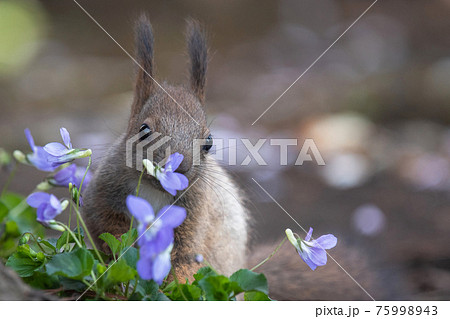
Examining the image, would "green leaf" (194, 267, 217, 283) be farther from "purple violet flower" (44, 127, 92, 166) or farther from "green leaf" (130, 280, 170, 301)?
"purple violet flower" (44, 127, 92, 166)

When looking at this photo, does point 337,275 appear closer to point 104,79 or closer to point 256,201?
point 256,201

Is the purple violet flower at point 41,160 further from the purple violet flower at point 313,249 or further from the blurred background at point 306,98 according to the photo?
the blurred background at point 306,98

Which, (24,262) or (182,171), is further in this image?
(182,171)

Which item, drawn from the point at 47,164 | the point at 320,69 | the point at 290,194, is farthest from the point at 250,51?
the point at 47,164

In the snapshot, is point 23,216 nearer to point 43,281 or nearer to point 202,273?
point 43,281

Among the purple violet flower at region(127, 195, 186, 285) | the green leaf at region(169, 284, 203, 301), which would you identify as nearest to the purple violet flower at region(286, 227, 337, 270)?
the green leaf at region(169, 284, 203, 301)

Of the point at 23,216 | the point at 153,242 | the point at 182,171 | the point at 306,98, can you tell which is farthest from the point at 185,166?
the point at 306,98

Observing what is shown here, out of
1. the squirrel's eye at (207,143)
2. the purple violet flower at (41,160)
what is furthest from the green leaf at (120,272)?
the squirrel's eye at (207,143)

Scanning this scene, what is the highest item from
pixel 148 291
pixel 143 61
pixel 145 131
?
pixel 143 61
